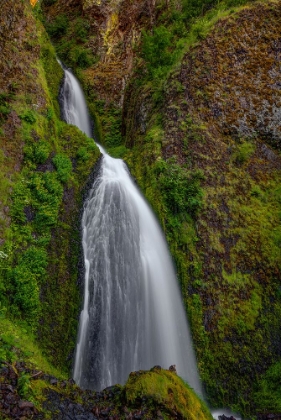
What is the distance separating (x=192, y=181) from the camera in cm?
1123

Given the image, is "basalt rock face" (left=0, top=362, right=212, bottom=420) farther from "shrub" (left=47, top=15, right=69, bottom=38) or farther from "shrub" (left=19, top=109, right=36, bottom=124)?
"shrub" (left=47, top=15, right=69, bottom=38)

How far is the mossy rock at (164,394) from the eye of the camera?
5.18 m

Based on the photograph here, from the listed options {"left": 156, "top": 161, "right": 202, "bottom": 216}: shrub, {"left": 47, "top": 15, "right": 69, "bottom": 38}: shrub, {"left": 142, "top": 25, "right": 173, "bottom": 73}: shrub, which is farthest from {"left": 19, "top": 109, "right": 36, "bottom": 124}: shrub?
{"left": 47, "top": 15, "right": 69, "bottom": 38}: shrub

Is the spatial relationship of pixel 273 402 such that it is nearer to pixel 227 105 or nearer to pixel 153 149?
pixel 153 149

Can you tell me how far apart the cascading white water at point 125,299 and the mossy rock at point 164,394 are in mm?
2151

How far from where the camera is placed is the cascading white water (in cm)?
777

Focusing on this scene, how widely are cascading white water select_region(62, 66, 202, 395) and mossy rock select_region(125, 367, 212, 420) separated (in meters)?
2.15

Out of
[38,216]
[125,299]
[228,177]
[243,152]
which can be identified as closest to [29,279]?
[38,216]

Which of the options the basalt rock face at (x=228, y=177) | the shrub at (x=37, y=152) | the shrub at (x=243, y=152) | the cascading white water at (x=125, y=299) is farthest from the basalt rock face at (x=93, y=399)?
the shrub at (x=243, y=152)

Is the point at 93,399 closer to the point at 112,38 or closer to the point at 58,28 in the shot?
the point at 112,38

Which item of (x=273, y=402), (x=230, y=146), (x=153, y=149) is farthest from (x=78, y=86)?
(x=273, y=402)

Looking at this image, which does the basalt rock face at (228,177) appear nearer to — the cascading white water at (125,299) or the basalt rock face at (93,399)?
the cascading white water at (125,299)

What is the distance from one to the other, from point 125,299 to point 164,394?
345 cm

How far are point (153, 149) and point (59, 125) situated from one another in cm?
383
